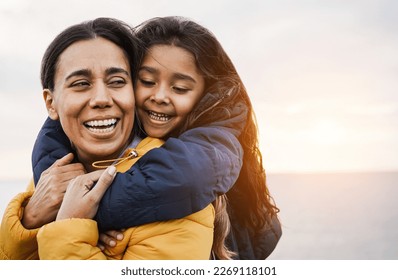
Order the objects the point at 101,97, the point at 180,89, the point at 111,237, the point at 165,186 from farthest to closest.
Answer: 1. the point at 180,89
2. the point at 101,97
3. the point at 111,237
4. the point at 165,186

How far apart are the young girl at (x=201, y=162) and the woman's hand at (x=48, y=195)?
0.47 ft

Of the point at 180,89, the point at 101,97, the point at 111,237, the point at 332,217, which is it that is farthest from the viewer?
the point at 332,217

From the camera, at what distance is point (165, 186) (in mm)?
1964

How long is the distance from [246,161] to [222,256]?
0.44 metres

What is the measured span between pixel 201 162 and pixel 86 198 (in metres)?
0.46

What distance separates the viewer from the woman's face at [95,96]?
7.27 ft

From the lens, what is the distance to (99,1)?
102 inches

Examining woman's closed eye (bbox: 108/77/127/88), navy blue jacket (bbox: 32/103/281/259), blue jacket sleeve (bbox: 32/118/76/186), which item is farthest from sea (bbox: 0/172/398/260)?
woman's closed eye (bbox: 108/77/127/88)

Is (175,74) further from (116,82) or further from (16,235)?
(16,235)

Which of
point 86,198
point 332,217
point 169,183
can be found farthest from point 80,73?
point 332,217

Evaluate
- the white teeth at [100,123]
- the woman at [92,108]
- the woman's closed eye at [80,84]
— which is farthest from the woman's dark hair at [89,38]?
the white teeth at [100,123]

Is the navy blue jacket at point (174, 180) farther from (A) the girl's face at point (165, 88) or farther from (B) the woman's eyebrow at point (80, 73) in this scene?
(B) the woman's eyebrow at point (80, 73)

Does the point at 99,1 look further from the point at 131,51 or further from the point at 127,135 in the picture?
the point at 127,135
